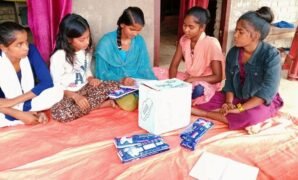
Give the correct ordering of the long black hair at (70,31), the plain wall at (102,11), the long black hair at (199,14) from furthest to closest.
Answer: the plain wall at (102,11) → the long black hair at (199,14) → the long black hair at (70,31)

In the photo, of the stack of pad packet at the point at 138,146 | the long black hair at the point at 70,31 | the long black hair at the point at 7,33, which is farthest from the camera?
the long black hair at the point at 70,31

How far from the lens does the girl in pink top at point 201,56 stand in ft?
6.22

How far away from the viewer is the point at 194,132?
1542 mm

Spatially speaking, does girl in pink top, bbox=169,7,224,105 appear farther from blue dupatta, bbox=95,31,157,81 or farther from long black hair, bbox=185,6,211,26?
blue dupatta, bbox=95,31,157,81

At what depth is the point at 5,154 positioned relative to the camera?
1399 millimetres

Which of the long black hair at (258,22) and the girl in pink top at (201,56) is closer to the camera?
the long black hair at (258,22)

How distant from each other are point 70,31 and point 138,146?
0.79 m

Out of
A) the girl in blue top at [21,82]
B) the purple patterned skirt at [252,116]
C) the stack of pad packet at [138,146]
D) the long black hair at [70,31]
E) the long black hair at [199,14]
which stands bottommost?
the stack of pad packet at [138,146]

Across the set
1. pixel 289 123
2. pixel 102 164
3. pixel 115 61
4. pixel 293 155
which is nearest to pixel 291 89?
pixel 289 123

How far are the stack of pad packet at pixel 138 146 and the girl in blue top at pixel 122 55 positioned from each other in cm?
40

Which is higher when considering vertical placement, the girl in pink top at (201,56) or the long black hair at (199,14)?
the long black hair at (199,14)

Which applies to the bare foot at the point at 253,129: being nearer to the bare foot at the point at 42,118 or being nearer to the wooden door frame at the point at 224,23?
the bare foot at the point at 42,118

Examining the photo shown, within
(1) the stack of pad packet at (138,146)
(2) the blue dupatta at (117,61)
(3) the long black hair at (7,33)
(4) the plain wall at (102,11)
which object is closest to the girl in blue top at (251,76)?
(1) the stack of pad packet at (138,146)

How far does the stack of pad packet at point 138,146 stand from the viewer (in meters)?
1.36
